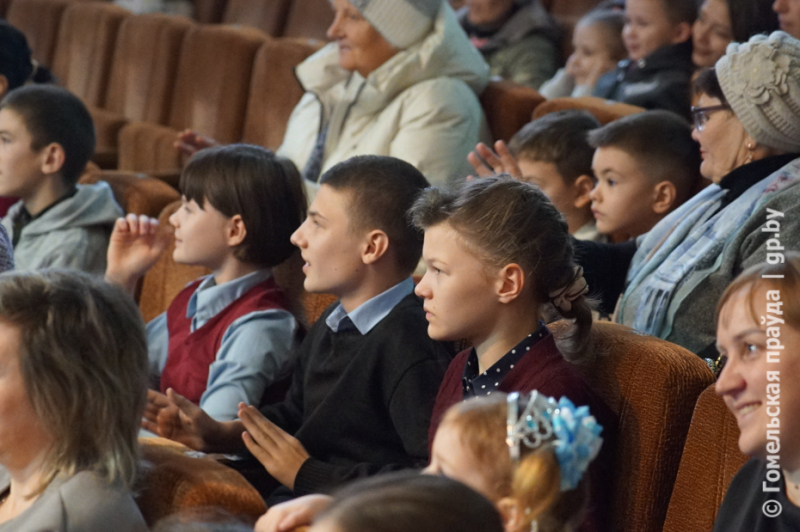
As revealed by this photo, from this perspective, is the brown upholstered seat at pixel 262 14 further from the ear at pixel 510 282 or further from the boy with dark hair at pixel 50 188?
the ear at pixel 510 282

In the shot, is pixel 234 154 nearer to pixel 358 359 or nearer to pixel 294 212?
pixel 294 212

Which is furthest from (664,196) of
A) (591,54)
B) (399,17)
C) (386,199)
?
(591,54)

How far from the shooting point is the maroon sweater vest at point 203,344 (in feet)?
6.63

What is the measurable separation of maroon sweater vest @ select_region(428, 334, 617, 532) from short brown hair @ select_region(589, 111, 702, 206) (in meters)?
0.82

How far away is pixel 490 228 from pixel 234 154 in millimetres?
814

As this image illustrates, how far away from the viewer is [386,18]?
9.30 feet

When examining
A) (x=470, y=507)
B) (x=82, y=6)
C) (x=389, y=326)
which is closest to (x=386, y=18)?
(x=389, y=326)

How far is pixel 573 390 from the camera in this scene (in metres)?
1.37

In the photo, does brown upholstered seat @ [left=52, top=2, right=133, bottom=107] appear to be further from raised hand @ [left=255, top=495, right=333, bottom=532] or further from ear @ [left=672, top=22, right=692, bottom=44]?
raised hand @ [left=255, top=495, right=333, bottom=532]

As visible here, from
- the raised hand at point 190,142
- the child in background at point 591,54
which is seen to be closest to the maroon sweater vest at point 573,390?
the raised hand at point 190,142

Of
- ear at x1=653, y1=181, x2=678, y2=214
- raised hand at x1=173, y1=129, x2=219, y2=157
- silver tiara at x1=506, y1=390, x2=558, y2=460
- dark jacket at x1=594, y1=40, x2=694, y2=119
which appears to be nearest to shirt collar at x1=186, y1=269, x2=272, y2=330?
ear at x1=653, y1=181, x2=678, y2=214

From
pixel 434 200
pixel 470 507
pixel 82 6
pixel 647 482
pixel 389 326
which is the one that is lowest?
pixel 82 6

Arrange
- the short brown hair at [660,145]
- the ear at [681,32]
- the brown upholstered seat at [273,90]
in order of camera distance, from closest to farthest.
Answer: the short brown hair at [660,145], the ear at [681,32], the brown upholstered seat at [273,90]

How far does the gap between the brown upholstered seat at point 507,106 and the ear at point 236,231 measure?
1.04m
